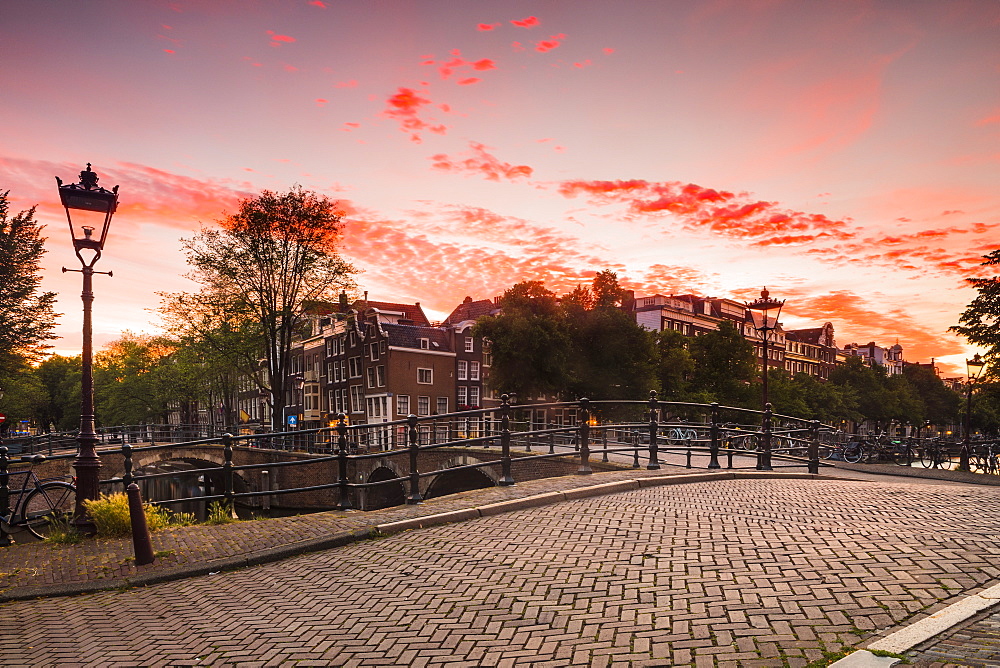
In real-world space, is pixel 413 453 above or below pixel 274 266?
below

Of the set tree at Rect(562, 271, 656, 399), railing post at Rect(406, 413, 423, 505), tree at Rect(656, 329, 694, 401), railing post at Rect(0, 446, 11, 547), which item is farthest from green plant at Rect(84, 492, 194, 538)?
tree at Rect(656, 329, 694, 401)

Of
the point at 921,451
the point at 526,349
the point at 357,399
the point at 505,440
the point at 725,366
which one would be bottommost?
the point at 921,451

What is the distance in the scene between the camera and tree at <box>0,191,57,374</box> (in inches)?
1283

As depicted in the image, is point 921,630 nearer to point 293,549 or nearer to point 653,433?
point 293,549

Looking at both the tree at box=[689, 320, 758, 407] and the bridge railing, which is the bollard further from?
the tree at box=[689, 320, 758, 407]

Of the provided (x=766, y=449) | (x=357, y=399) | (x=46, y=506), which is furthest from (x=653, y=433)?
(x=357, y=399)

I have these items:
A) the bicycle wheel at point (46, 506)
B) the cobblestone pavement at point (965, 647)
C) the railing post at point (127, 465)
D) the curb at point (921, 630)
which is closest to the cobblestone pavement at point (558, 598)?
the curb at point (921, 630)

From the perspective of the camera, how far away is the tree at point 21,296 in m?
32.6

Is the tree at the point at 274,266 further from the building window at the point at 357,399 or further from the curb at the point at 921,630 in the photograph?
the curb at the point at 921,630

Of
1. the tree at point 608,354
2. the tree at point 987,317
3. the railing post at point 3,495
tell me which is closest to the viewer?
the railing post at point 3,495

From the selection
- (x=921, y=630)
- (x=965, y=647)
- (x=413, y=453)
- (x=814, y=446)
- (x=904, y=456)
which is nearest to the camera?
(x=965, y=647)

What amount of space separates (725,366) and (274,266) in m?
37.5

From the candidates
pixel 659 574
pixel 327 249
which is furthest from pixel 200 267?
pixel 659 574

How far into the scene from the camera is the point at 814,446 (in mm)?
17172
